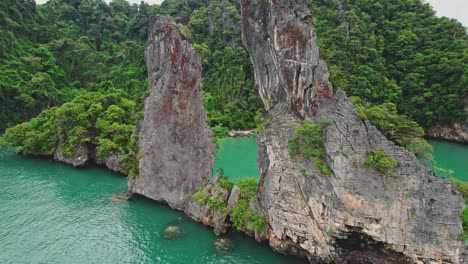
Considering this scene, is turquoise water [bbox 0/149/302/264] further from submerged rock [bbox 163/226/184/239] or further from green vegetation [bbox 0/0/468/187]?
green vegetation [bbox 0/0/468/187]

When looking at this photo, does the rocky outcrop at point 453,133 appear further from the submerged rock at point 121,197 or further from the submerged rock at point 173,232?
the submerged rock at point 121,197

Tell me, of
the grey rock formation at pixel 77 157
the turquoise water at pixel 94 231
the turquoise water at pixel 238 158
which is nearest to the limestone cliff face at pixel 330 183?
the turquoise water at pixel 94 231

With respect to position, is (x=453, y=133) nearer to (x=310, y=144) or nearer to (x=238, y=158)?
(x=238, y=158)

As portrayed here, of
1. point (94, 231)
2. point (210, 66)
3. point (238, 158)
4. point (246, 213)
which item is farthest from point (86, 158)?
point (210, 66)

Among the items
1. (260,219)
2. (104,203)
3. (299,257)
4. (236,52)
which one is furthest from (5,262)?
(236,52)

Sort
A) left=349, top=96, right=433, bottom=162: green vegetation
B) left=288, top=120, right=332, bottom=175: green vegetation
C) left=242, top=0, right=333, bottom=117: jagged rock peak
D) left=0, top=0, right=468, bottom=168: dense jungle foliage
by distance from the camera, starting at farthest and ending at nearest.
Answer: left=0, top=0, right=468, bottom=168: dense jungle foliage → left=349, top=96, right=433, bottom=162: green vegetation → left=242, top=0, right=333, bottom=117: jagged rock peak → left=288, top=120, right=332, bottom=175: green vegetation

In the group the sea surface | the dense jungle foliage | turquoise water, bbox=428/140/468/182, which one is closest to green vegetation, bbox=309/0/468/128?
the dense jungle foliage

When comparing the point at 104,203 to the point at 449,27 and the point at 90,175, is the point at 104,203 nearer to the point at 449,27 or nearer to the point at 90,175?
the point at 90,175
